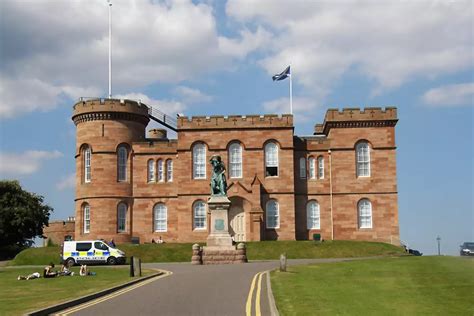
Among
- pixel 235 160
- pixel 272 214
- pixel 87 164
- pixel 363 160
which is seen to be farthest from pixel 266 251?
pixel 87 164

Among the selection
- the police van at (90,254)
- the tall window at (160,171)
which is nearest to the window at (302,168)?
the tall window at (160,171)

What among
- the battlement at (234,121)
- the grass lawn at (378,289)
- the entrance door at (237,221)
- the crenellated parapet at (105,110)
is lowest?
the grass lawn at (378,289)

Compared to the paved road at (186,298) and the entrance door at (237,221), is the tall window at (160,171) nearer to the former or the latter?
the entrance door at (237,221)

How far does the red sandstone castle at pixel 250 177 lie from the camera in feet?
180

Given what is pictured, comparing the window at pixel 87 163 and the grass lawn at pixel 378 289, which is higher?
the window at pixel 87 163

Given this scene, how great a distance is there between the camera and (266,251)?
47.9 m

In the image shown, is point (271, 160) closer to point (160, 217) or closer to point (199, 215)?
point (199, 215)

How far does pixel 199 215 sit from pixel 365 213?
1365cm

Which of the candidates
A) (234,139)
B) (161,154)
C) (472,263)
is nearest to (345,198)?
(234,139)

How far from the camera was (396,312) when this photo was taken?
54.4ft

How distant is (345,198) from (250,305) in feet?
127

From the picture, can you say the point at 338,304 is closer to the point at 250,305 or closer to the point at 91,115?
the point at 250,305

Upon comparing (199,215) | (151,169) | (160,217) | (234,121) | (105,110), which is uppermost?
(105,110)

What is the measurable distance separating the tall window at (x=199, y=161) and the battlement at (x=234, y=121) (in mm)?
1748
